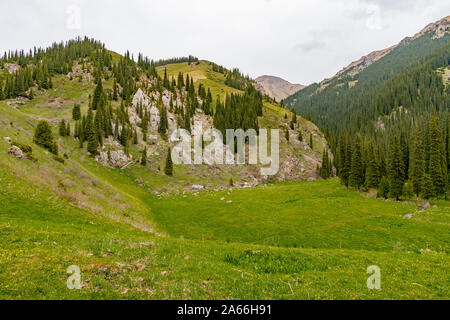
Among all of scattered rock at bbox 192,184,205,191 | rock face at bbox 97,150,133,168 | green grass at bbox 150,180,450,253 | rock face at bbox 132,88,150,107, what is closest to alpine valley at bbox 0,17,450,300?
green grass at bbox 150,180,450,253

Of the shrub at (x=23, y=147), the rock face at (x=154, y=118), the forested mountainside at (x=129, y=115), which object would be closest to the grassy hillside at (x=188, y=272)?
the shrub at (x=23, y=147)

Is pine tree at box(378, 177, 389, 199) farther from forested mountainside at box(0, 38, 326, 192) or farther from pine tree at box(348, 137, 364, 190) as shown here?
forested mountainside at box(0, 38, 326, 192)

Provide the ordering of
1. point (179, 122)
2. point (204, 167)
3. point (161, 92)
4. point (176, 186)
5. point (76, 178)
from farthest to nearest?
1. point (161, 92)
2. point (179, 122)
3. point (204, 167)
4. point (176, 186)
5. point (76, 178)

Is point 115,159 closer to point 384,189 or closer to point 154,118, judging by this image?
point 154,118

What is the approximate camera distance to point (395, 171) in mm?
61312

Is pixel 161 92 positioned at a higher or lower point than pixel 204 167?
higher

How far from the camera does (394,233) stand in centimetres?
3319

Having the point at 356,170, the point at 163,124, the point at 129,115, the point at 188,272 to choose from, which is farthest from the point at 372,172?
the point at 129,115

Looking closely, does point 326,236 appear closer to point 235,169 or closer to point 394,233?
point 394,233

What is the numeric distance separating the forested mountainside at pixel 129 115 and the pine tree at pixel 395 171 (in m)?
57.3

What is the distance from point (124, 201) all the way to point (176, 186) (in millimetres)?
38732

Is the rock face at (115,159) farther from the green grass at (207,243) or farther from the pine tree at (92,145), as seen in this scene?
the green grass at (207,243)

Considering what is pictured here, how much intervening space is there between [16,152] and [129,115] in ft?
287
